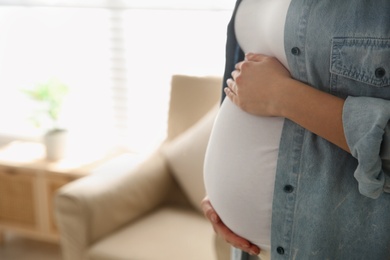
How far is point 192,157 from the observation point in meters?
2.13

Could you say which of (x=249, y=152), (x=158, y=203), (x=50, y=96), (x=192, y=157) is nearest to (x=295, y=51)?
(x=249, y=152)

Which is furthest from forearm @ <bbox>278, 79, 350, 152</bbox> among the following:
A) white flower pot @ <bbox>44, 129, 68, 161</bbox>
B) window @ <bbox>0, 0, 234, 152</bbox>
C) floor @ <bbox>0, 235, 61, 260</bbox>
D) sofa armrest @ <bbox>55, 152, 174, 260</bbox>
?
floor @ <bbox>0, 235, 61, 260</bbox>

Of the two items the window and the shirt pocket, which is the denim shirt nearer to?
the shirt pocket

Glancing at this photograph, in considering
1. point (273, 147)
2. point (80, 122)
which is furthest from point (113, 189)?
point (273, 147)

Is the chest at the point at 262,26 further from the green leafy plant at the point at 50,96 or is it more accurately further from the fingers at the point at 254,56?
the green leafy plant at the point at 50,96

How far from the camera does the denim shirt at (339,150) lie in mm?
806

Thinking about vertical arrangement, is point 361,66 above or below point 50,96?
above

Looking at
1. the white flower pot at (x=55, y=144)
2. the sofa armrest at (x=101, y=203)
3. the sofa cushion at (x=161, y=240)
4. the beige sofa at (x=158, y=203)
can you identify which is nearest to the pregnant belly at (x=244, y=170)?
the beige sofa at (x=158, y=203)

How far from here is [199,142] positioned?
2.10 m

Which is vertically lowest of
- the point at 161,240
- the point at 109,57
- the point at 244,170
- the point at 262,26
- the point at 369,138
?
the point at 161,240

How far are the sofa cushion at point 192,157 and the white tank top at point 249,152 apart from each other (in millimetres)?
991

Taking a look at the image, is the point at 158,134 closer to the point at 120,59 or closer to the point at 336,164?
the point at 120,59

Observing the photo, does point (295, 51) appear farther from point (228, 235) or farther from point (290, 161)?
point (228, 235)

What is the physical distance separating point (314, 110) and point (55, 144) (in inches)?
74.9
